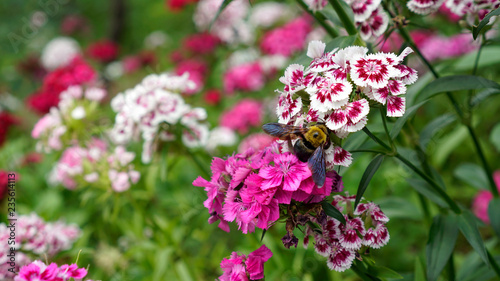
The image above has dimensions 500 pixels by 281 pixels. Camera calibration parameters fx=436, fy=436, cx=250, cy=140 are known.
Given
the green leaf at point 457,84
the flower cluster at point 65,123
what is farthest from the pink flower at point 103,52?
the green leaf at point 457,84

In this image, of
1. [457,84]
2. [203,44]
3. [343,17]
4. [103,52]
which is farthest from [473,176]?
[103,52]

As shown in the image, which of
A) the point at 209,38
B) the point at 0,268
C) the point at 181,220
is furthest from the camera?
the point at 209,38

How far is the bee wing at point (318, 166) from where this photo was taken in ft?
3.26

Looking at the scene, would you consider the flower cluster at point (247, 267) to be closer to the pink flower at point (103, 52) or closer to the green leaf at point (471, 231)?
the green leaf at point (471, 231)

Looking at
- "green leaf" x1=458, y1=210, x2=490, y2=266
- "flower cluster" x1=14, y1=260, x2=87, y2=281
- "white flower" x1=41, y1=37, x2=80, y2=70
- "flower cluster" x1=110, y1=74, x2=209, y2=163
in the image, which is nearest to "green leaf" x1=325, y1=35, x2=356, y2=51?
"green leaf" x1=458, y1=210, x2=490, y2=266

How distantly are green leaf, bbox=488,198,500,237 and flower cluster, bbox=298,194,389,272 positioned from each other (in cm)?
73

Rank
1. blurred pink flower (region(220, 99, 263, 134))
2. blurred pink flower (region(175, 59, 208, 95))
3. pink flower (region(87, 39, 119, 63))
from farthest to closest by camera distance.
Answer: pink flower (region(87, 39, 119, 63)) → blurred pink flower (region(175, 59, 208, 95)) → blurred pink flower (region(220, 99, 263, 134))

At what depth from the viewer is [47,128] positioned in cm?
238

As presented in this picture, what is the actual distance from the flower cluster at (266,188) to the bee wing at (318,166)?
12 millimetres

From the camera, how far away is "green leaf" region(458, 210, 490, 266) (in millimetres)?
1312

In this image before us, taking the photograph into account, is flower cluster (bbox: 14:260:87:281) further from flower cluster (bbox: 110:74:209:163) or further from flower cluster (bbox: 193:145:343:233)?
flower cluster (bbox: 110:74:209:163)

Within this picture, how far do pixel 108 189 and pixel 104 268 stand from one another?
1.99ft

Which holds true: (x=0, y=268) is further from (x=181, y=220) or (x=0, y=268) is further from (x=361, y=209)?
(x=361, y=209)

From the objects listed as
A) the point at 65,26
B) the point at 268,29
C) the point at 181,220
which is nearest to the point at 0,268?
the point at 181,220
